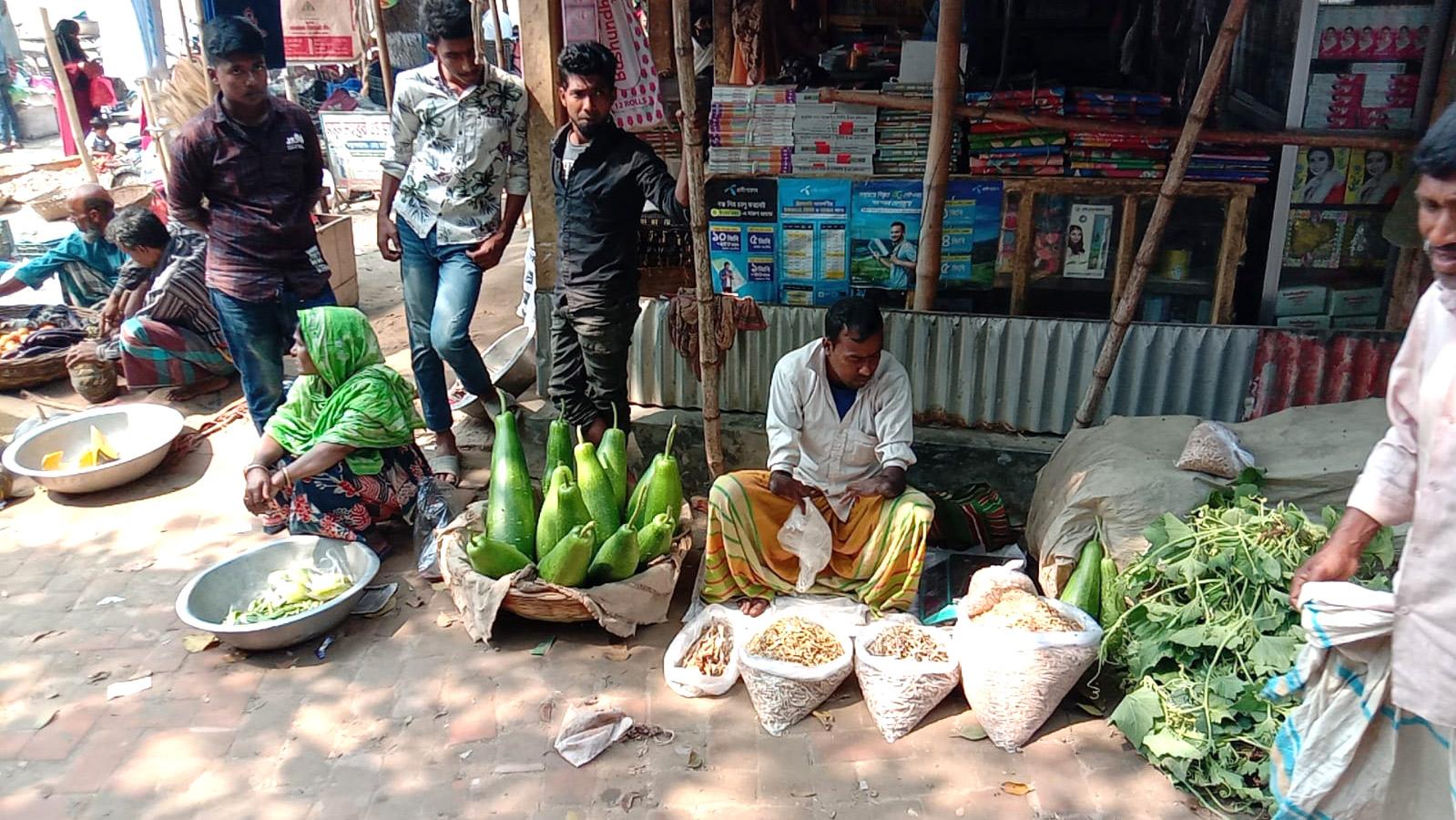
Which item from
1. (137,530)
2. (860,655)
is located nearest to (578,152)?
(860,655)

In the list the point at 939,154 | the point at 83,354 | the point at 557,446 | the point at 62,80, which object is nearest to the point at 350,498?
the point at 557,446

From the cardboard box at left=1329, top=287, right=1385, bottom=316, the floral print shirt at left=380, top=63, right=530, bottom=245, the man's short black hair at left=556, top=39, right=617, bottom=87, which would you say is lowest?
the cardboard box at left=1329, top=287, right=1385, bottom=316

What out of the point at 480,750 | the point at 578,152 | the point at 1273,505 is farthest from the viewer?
the point at 578,152

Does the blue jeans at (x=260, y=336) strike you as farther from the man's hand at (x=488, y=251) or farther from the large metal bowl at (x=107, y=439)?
the man's hand at (x=488, y=251)

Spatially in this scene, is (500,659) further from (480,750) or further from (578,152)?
(578,152)

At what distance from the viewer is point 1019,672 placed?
3350 mm

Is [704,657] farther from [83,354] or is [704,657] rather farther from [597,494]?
[83,354]

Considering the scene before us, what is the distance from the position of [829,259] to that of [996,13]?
256cm

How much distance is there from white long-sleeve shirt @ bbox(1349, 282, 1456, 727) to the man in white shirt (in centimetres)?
175

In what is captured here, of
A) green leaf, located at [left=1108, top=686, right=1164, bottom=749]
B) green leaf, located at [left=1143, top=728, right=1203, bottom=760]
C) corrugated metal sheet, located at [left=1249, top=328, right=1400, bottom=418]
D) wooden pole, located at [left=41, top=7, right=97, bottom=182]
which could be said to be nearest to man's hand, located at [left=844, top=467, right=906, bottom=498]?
green leaf, located at [left=1108, top=686, right=1164, bottom=749]

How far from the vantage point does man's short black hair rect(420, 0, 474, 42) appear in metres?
4.46

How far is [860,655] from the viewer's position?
3.57 metres

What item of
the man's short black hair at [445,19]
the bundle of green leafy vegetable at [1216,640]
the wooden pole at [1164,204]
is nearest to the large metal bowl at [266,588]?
the man's short black hair at [445,19]

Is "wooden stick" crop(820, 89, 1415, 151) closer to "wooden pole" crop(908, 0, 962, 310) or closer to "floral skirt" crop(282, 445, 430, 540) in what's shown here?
"wooden pole" crop(908, 0, 962, 310)
